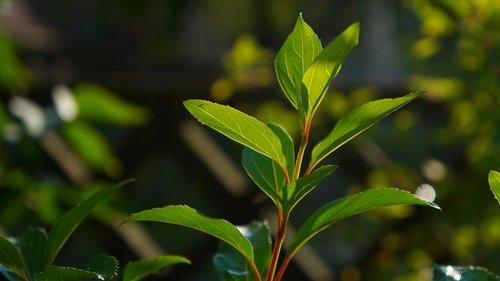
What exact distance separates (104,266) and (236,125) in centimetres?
10

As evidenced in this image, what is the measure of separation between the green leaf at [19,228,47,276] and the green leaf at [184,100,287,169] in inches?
5.2

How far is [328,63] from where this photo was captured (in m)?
0.42

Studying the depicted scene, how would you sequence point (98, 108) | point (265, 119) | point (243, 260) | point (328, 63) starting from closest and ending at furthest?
point (328, 63)
point (243, 260)
point (98, 108)
point (265, 119)

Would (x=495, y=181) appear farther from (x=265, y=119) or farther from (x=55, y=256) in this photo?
(x=265, y=119)

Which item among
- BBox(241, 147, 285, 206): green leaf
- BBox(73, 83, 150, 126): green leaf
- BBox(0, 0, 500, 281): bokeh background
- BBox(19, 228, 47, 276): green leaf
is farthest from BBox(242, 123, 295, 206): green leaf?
BBox(73, 83, 150, 126): green leaf

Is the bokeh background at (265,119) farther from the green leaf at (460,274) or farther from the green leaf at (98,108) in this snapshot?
the green leaf at (460,274)

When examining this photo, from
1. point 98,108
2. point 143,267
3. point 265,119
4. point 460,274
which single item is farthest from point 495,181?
point 265,119

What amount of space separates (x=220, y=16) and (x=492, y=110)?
6.47 meters

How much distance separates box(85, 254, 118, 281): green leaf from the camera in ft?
1.41

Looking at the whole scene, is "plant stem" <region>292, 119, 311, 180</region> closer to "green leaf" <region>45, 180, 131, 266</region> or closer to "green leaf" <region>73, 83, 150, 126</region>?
"green leaf" <region>45, 180, 131, 266</region>

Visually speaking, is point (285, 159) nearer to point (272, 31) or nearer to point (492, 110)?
point (492, 110)

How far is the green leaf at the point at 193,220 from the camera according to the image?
16.8 inches

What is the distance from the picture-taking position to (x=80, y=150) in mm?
1283

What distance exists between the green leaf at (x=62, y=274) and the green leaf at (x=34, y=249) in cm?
6
